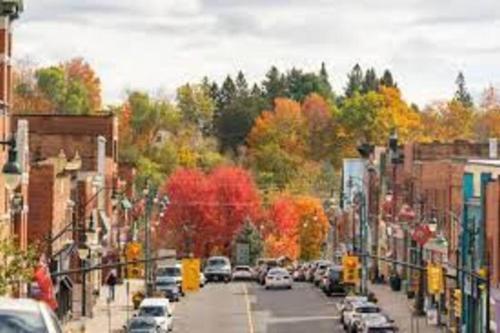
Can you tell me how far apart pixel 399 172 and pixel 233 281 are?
14.9m

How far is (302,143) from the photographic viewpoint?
188 m

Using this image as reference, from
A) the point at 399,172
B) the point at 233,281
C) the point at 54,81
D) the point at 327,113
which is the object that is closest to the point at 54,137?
the point at 233,281

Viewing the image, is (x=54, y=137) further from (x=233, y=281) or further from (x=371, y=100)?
(x=371, y=100)

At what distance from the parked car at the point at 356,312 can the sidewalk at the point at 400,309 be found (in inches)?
79.9

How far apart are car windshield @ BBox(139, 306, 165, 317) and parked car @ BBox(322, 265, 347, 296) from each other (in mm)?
28354

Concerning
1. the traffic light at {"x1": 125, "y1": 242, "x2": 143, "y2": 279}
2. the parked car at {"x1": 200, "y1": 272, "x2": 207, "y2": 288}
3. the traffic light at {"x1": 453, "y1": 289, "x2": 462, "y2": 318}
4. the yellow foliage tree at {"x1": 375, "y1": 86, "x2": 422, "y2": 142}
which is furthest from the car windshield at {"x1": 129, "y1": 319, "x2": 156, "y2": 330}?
the yellow foliage tree at {"x1": 375, "y1": 86, "x2": 422, "y2": 142}

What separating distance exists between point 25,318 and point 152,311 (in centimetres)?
5315

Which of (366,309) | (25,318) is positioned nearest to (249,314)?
(366,309)

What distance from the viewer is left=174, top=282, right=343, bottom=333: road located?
77.2m

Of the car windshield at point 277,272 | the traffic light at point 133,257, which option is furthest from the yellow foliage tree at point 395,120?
the car windshield at point 277,272

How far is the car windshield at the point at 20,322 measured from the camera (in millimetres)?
18812

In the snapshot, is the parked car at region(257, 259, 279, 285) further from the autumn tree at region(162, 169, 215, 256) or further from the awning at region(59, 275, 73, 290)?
the awning at region(59, 275, 73, 290)

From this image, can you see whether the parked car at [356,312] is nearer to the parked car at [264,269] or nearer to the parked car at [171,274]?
the parked car at [171,274]

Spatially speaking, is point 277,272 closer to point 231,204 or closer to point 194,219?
point 194,219
